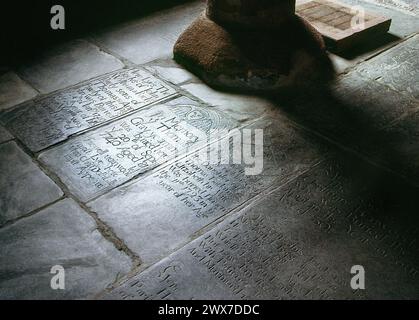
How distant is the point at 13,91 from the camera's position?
370 cm

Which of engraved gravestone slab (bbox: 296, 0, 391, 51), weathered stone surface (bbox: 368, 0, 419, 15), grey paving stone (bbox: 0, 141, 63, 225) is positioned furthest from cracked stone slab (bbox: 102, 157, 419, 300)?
weathered stone surface (bbox: 368, 0, 419, 15)

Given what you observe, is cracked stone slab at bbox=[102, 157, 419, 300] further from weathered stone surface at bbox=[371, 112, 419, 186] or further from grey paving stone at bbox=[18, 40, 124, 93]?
grey paving stone at bbox=[18, 40, 124, 93]

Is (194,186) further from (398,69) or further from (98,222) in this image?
(398,69)

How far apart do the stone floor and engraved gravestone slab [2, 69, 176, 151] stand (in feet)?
0.05

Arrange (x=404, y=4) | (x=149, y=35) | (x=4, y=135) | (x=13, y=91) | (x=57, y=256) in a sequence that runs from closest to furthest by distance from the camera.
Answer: (x=57, y=256) → (x=4, y=135) → (x=13, y=91) → (x=149, y=35) → (x=404, y=4)

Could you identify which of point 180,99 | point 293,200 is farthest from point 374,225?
point 180,99

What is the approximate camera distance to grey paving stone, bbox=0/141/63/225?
8.50ft

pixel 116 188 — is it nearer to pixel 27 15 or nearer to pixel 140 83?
pixel 140 83

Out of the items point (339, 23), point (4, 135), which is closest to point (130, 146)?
point (4, 135)

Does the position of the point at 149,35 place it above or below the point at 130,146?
above

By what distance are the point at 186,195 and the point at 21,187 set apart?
3.48 feet

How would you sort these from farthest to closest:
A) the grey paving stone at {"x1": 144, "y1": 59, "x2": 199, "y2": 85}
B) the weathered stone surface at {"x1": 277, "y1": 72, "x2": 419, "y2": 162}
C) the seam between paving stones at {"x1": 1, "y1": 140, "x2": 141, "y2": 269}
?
the grey paving stone at {"x1": 144, "y1": 59, "x2": 199, "y2": 85}, the weathered stone surface at {"x1": 277, "y1": 72, "x2": 419, "y2": 162}, the seam between paving stones at {"x1": 1, "y1": 140, "x2": 141, "y2": 269}

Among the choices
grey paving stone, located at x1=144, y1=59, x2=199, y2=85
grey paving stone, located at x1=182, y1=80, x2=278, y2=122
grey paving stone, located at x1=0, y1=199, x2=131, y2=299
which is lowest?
grey paving stone, located at x1=0, y1=199, x2=131, y2=299

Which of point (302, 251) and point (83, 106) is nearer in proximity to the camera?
point (302, 251)
